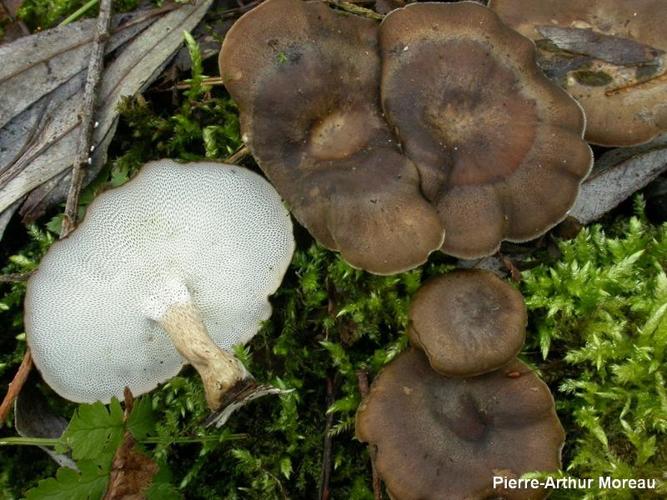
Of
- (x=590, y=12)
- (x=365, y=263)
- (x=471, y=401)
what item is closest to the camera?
(x=365, y=263)

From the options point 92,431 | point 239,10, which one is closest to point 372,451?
point 92,431

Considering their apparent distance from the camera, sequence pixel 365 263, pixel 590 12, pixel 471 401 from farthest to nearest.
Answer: pixel 590 12 → pixel 471 401 → pixel 365 263

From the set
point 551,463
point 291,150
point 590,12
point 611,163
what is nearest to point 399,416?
point 551,463

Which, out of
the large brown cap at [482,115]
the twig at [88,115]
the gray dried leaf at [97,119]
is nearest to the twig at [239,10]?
the gray dried leaf at [97,119]

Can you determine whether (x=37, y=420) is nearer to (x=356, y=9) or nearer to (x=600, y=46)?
(x=356, y=9)

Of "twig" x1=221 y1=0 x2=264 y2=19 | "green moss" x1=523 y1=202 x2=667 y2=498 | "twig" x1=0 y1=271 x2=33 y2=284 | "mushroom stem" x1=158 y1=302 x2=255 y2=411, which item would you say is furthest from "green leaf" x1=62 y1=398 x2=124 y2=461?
"twig" x1=221 y1=0 x2=264 y2=19

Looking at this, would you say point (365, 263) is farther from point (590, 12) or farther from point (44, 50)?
point (44, 50)
